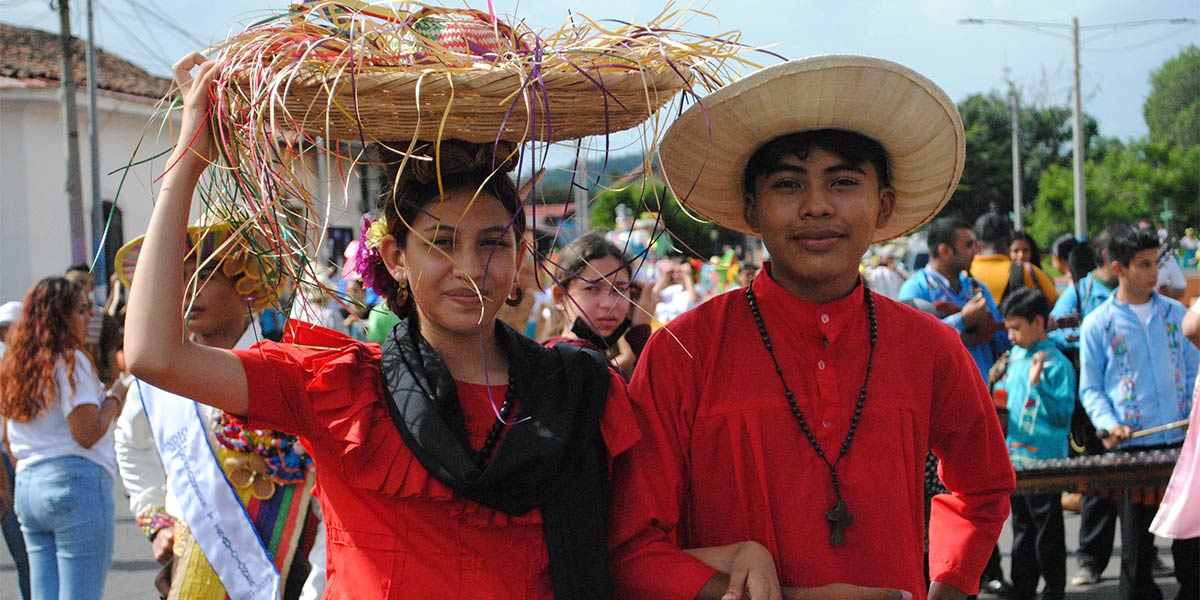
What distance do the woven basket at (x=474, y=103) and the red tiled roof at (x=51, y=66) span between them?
20685 mm

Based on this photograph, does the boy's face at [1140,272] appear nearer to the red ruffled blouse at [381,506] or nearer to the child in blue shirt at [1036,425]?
the child in blue shirt at [1036,425]

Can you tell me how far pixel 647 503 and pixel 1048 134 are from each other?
3019 inches

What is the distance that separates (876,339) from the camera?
2.61 m

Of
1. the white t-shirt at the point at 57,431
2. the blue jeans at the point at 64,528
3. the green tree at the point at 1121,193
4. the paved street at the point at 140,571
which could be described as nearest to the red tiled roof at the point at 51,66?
the paved street at the point at 140,571

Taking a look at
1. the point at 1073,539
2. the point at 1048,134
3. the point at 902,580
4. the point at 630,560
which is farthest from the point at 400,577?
the point at 1048,134

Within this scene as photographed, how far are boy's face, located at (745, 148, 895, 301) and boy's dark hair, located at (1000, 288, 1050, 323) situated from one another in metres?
4.16

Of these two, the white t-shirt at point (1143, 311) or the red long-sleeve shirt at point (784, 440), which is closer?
the red long-sleeve shirt at point (784, 440)

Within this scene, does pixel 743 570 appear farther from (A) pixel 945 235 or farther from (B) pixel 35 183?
(B) pixel 35 183

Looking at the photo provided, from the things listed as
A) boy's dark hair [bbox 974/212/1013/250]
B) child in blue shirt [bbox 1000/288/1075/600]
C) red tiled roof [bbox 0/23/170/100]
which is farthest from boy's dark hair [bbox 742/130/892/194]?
red tiled roof [bbox 0/23/170/100]

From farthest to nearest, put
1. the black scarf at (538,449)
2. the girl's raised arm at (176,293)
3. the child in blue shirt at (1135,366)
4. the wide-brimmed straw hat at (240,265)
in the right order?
1. the child in blue shirt at (1135,366)
2. the wide-brimmed straw hat at (240,265)
3. the black scarf at (538,449)
4. the girl's raised arm at (176,293)

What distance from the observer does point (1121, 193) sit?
149 ft

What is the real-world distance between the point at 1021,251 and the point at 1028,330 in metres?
3.57

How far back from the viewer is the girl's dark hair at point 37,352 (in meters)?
4.88

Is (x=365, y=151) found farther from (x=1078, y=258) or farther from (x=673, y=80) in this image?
(x=1078, y=258)
